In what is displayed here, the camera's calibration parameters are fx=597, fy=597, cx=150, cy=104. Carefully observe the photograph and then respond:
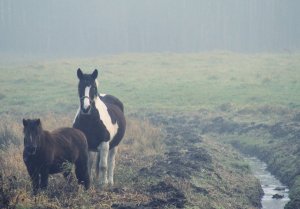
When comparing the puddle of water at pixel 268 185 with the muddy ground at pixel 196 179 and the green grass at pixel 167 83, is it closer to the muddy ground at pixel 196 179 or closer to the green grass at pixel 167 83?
the muddy ground at pixel 196 179

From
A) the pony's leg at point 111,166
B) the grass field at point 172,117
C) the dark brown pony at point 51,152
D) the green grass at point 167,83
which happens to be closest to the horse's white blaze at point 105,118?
the pony's leg at point 111,166

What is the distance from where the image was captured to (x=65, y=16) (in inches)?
4284

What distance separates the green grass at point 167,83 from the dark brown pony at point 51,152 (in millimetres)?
18791

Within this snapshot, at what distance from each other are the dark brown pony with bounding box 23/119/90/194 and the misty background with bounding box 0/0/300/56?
Result: 70.0 meters

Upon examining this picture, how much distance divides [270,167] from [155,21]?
84.8 m

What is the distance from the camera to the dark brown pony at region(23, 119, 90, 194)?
35.0ft

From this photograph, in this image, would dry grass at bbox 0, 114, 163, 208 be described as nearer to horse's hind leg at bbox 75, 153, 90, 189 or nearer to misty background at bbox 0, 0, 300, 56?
horse's hind leg at bbox 75, 153, 90, 189

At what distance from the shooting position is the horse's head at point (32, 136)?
34.4ft

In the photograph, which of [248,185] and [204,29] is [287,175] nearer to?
[248,185]

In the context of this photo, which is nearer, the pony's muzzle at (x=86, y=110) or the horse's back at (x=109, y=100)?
the pony's muzzle at (x=86, y=110)

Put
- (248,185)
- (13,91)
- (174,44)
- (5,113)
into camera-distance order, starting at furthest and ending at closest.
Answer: (174,44) < (13,91) < (5,113) < (248,185)

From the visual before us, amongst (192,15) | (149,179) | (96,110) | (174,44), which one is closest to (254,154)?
(149,179)

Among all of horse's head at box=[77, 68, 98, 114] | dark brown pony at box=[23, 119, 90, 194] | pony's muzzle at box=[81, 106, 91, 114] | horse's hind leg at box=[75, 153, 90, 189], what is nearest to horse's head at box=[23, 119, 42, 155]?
dark brown pony at box=[23, 119, 90, 194]

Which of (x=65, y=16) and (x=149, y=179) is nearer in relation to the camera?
(x=149, y=179)
